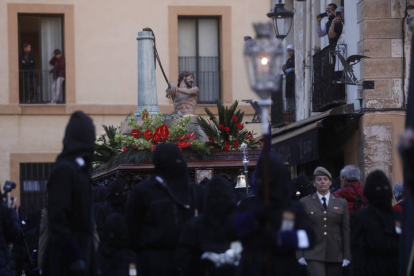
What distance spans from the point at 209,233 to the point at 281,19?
1163cm

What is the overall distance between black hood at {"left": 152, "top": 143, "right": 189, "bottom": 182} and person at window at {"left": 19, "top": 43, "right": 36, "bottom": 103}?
18.4 metres

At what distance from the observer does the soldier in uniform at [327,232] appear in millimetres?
11602

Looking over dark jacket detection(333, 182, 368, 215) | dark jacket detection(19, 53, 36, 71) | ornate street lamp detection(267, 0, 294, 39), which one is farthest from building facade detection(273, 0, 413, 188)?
dark jacket detection(19, 53, 36, 71)

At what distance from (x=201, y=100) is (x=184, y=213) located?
1869 cm

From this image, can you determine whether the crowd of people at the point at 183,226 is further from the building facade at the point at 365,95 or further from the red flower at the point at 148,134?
the building facade at the point at 365,95

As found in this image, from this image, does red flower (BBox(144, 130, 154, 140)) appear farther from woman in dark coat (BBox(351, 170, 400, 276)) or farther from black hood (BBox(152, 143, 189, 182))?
black hood (BBox(152, 143, 189, 182))

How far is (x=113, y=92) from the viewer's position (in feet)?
88.1

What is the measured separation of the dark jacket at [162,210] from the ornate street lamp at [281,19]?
1033cm

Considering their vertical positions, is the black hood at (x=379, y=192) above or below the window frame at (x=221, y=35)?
below

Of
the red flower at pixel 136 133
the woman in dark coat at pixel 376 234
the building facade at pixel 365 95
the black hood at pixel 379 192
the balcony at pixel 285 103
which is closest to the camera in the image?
the woman in dark coat at pixel 376 234

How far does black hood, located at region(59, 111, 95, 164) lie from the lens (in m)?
7.74

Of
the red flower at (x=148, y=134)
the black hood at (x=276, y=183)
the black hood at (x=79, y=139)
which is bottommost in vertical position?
the black hood at (x=276, y=183)

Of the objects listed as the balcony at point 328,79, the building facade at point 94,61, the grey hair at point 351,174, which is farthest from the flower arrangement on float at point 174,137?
the building facade at point 94,61

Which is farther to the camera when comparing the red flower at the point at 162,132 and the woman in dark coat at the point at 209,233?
the red flower at the point at 162,132
